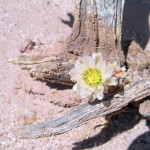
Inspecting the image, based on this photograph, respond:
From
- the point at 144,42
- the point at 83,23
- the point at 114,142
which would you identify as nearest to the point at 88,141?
the point at 114,142

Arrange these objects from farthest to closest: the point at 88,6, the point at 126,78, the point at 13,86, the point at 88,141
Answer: the point at 13,86, the point at 88,141, the point at 88,6, the point at 126,78

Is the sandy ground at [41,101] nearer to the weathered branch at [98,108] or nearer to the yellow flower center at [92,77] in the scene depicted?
the weathered branch at [98,108]

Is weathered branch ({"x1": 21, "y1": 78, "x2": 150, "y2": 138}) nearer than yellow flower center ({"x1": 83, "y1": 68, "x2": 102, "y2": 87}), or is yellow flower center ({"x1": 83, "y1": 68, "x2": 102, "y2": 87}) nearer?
yellow flower center ({"x1": 83, "y1": 68, "x2": 102, "y2": 87})

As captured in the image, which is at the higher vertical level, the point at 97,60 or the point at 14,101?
the point at 97,60

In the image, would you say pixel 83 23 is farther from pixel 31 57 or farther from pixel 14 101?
pixel 14 101

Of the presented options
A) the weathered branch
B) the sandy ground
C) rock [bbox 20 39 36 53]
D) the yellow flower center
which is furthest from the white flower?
rock [bbox 20 39 36 53]

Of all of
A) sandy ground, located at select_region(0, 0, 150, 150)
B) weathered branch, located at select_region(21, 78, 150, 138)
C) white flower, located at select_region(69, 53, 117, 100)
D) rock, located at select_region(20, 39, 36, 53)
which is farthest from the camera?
rock, located at select_region(20, 39, 36, 53)

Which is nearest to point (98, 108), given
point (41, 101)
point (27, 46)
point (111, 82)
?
point (111, 82)

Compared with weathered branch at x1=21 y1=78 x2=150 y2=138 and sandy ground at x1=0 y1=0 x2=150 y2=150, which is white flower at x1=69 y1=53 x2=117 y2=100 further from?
sandy ground at x1=0 y1=0 x2=150 y2=150
